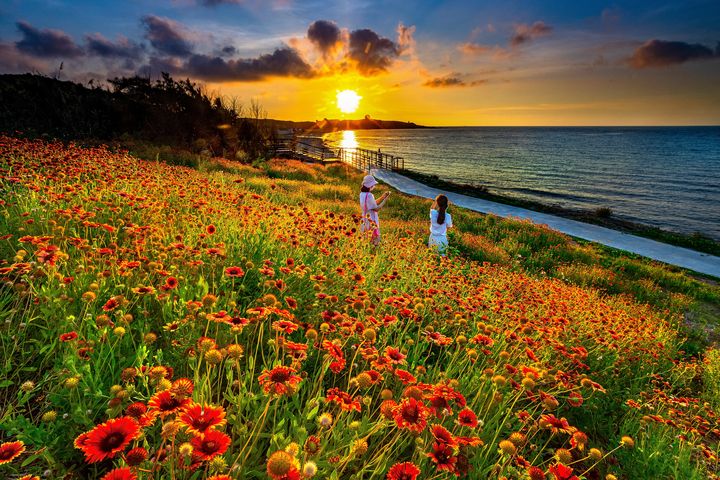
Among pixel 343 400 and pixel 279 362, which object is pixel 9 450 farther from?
pixel 343 400

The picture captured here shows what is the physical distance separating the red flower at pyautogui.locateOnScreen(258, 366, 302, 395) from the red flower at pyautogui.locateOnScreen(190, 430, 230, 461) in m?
0.28

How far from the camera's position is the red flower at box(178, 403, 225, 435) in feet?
3.81

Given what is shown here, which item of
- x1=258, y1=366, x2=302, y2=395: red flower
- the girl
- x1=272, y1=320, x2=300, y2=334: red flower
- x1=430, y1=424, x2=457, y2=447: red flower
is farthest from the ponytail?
x1=258, y1=366, x2=302, y2=395: red flower

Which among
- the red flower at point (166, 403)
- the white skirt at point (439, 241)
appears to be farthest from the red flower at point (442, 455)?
the white skirt at point (439, 241)

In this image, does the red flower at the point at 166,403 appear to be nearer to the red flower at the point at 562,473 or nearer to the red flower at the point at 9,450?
the red flower at the point at 9,450

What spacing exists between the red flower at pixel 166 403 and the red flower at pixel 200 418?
0.04m

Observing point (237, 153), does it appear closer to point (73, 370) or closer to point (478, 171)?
point (73, 370)

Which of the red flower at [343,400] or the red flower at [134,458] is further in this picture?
the red flower at [343,400]

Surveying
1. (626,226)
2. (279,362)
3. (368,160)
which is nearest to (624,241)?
(626,226)

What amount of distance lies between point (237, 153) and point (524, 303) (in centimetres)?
2040

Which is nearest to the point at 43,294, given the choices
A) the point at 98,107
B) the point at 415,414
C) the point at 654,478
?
the point at 415,414

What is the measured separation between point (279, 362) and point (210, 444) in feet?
2.33

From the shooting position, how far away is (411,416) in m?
1.50

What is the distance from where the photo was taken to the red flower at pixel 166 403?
1201mm
